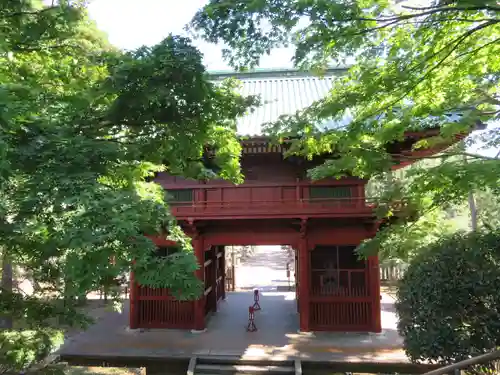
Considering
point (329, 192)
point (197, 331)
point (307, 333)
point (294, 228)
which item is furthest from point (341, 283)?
point (197, 331)

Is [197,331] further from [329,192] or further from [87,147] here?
[87,147]

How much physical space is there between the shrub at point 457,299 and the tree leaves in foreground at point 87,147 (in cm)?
322

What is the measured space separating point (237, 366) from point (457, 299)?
225 inches

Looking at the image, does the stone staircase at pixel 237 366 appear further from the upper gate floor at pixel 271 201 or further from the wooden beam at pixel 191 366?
the upper gate floor at pixel 271 201

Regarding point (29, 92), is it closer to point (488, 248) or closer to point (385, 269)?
point (488, 248)

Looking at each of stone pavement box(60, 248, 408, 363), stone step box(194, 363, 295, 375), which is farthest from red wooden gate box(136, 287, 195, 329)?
stone step box(194, 363, 295, 375)

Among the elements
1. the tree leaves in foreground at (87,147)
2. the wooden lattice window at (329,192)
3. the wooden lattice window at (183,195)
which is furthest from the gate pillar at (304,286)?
the tree leaves in foreground at (87,147)

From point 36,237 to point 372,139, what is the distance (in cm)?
491

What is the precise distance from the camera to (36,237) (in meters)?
3.53

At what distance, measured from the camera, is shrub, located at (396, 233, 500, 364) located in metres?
4.40

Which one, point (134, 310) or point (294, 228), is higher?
point (294, 228)

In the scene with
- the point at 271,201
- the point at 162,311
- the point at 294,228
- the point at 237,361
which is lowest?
the point at 237,361

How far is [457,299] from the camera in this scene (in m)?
4.62

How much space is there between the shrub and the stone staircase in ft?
13.3
